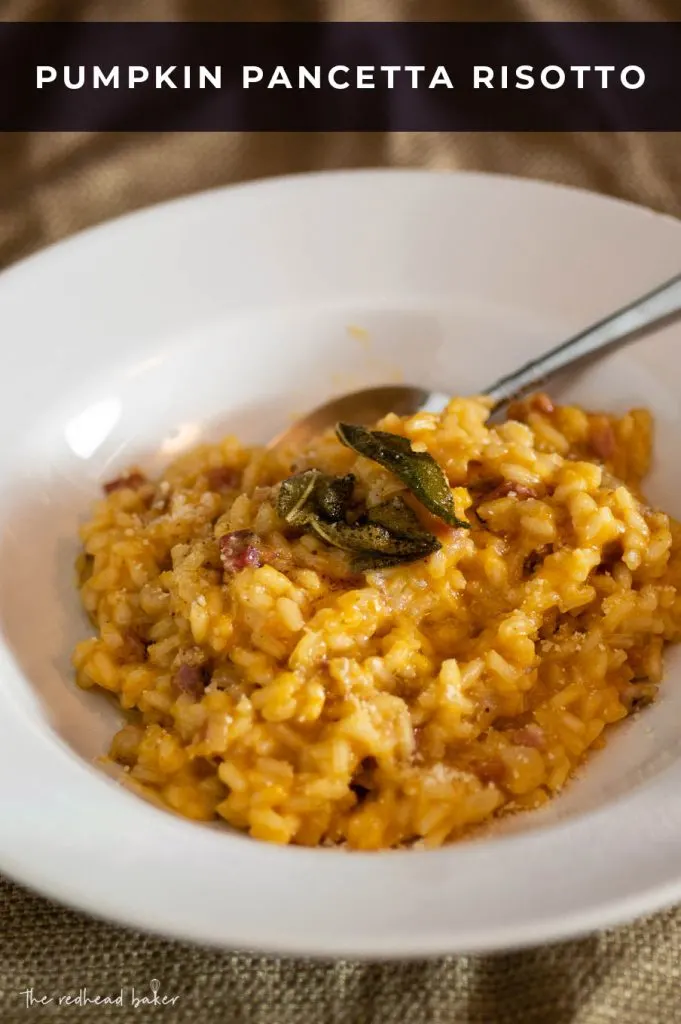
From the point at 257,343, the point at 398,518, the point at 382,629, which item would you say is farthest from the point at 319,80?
the point at 382,629

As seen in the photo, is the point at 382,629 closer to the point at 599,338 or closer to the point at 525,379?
the point at 525,379

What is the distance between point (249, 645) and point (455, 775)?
522mm

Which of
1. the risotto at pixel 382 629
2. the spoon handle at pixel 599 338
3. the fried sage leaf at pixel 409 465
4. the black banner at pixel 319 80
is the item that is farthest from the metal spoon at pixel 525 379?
the black banner at pixel 319 80

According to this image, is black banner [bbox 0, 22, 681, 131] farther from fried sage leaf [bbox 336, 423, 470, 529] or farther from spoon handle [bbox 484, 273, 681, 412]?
fried sage leaf [bbox 336, 423, 470, 529]

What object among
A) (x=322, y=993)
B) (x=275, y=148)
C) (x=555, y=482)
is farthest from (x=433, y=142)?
(x=322, y=993)

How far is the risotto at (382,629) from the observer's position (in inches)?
83.7

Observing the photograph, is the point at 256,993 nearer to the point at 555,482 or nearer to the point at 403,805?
the point at 403,805

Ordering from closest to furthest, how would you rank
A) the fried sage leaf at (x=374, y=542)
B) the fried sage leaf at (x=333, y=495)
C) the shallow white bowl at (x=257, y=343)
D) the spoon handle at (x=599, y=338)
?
the shallow white bowl at (x=257, y=343) < the fried sage leaf at (x=374, y=542) < the fried sage leaf at (x=333, y=495) < the spoon handle at (x=599, y=338)

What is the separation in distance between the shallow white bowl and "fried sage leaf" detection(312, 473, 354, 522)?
2.16ft

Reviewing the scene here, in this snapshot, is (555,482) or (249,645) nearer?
(249,645)

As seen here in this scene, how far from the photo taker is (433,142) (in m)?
4.27

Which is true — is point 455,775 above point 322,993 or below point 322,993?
above

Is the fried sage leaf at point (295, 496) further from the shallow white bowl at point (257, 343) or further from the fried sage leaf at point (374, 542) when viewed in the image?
the shallow white bowl at point (257, 343)

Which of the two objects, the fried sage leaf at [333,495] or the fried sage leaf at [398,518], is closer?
the fried sage leaf at [398,518]
